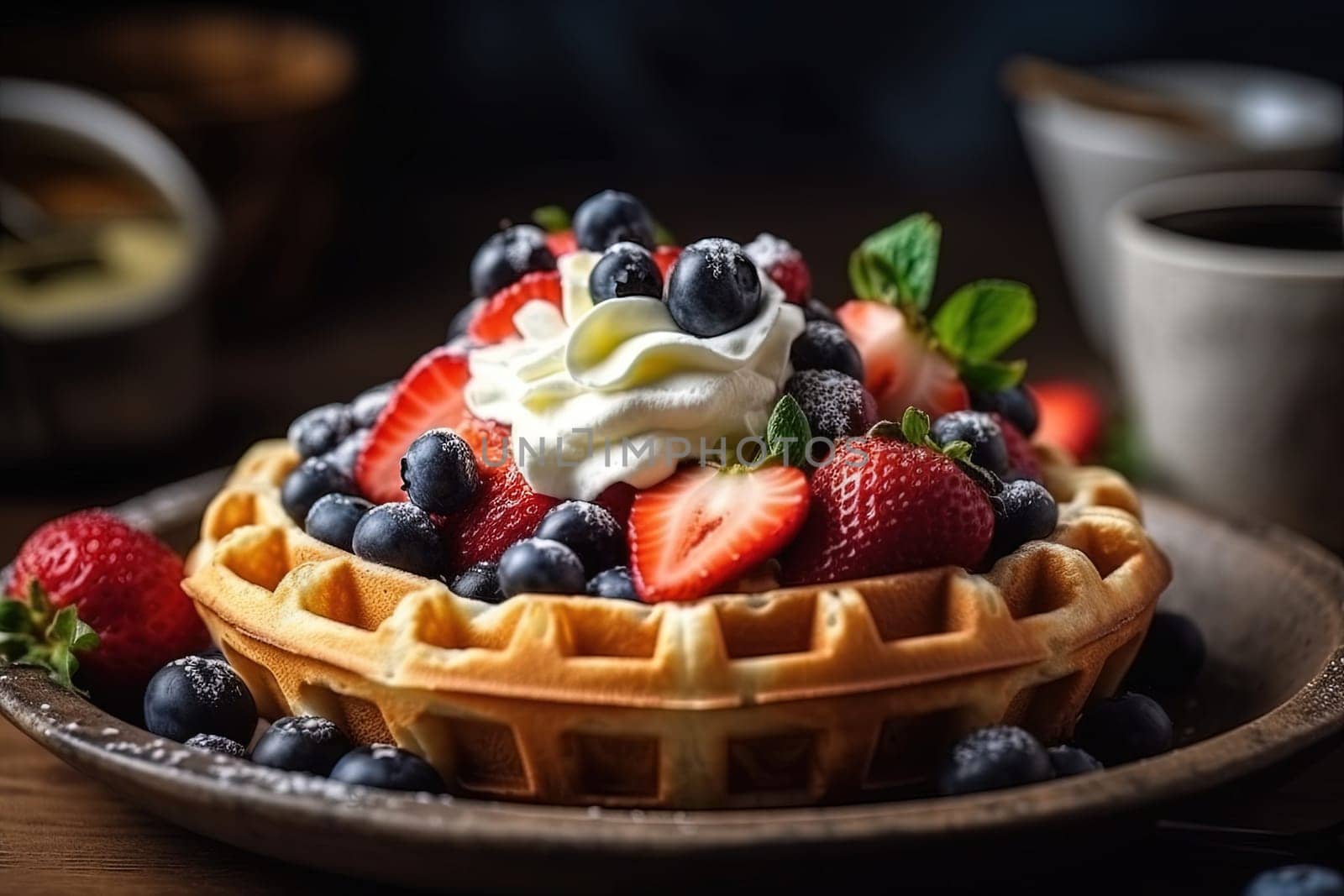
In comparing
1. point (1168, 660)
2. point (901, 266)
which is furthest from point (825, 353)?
point (1168, 660)

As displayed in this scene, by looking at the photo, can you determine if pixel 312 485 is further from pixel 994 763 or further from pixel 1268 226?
pixel 1268 226

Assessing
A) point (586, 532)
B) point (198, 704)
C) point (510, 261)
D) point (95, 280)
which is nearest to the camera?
→ point (586, 532)

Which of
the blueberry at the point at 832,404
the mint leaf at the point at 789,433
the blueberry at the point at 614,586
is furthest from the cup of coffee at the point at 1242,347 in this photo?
the blueberry at the point at 614,586

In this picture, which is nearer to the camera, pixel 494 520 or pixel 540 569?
pixel 540 569

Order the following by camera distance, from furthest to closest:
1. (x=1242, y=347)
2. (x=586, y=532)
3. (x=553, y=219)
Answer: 1. (x=1242, y=347)
2. (x=553, y=219)
3. (x=586, y=532)

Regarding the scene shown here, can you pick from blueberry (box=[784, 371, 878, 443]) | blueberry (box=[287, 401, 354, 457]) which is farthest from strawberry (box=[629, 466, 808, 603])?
blueberry (box=[287, 401, 354, 457])

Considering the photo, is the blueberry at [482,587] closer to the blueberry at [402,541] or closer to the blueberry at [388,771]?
the blueberry at [402,541]

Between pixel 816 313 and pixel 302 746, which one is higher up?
pixel 816 313

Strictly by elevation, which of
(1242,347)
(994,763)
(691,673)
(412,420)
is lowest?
(1242,347)
